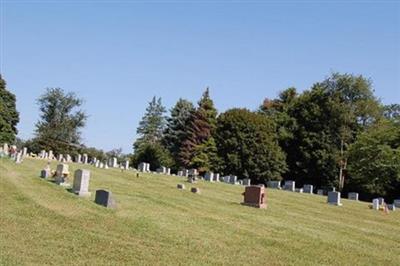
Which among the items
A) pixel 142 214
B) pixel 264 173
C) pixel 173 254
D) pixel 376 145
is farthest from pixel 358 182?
pixel 173 254

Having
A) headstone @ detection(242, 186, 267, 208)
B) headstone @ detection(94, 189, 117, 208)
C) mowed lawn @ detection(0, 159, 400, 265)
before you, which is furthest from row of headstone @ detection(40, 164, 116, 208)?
headstone @ detection(242, 186, 267, 208)

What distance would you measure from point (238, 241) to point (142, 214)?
147 inches

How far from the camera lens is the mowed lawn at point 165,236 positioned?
994 centimetres

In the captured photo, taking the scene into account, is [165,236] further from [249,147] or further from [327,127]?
[327,127]

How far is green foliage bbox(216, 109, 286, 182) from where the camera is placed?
62594 mm

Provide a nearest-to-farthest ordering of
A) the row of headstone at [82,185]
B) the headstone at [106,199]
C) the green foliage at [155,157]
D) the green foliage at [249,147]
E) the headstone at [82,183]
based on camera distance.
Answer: the headstone at [106,199], the row of headstone at [82,185], the headstone at [82,183], the green foliage at [249,147], the green foliage at [155,157]

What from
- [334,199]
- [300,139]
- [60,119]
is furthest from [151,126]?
Result: [334,199]

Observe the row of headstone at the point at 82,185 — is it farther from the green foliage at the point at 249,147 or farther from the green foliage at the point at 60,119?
the green foliage at the point at 60,119

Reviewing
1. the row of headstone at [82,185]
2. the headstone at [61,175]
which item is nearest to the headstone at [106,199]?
the row of headstone at [82,185]

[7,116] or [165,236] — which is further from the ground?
[7,116]

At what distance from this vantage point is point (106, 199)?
1599cm

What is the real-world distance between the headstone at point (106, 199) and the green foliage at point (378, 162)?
37.8m

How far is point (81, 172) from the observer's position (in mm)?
18641

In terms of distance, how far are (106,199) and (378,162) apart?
38731 mm
